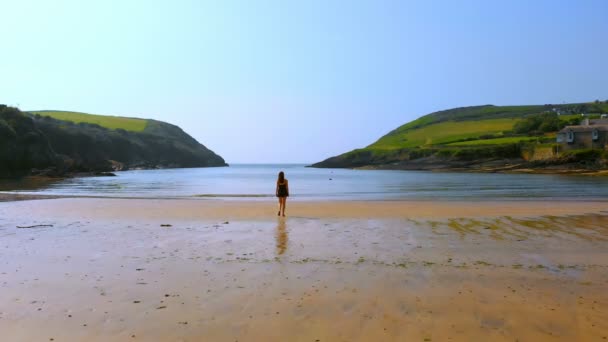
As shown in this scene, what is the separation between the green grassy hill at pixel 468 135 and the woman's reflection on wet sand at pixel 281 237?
92744 millimetres

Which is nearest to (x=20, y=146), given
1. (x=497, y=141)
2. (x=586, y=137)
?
(x=497, y=141)

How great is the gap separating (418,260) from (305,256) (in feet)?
8.36

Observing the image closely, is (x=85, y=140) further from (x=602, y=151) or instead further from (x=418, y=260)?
(x=418, y=260)

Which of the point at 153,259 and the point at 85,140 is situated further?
the point at 85,140

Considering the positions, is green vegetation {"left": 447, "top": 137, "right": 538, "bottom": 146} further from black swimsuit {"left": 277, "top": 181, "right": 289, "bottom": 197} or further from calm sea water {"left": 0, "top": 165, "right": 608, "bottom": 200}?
black swimsuit {"left": 277, "top": 181, "right": 289, "bottom": 197}

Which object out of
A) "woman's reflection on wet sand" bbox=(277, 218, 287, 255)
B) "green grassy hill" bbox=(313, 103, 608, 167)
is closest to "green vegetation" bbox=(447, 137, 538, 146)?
"green grassy hill" bbox=(313, 103, 608, 167)

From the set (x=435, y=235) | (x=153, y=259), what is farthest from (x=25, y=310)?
(x=435, y=235)

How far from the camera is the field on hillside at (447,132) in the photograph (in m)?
138

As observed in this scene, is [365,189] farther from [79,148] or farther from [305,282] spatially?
[79,148]

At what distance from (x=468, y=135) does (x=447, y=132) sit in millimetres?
17308

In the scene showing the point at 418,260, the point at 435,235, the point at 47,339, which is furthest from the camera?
the point at 435,235

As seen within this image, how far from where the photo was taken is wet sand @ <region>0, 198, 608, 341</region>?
19.3 feet

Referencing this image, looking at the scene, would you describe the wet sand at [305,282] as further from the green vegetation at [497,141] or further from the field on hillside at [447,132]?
the field on hillside at [447,132]

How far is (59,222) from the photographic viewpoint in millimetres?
17609
